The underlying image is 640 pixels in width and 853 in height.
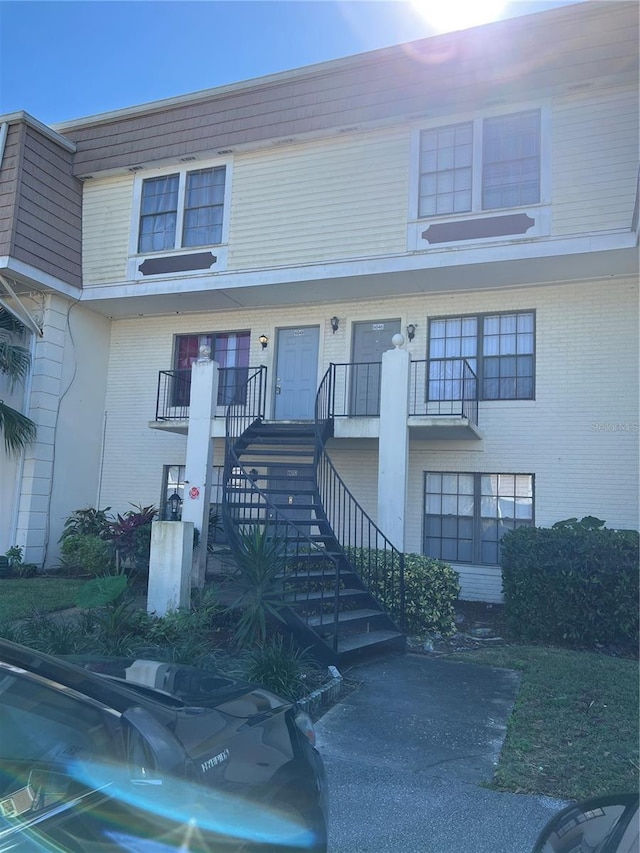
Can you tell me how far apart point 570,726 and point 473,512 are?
6.16 meters

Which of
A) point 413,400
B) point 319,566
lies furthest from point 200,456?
point 413,400

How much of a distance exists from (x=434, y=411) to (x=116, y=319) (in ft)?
24.4

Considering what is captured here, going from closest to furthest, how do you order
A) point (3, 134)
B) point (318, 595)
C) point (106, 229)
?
1. point (318, 595)
2. point (3, 134)
3. point (106, 229)

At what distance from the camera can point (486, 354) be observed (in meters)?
11.7

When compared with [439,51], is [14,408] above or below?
below

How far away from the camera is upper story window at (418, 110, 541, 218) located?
1079 cm

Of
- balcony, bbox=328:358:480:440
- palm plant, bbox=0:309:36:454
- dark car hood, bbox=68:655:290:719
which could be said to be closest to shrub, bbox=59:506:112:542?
palm plant, bbox=0:309:36:454

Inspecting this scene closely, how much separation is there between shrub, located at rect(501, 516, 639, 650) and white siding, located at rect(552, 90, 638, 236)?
190 inches

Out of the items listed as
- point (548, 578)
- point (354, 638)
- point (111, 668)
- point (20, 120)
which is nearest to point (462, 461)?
point (548, 578)

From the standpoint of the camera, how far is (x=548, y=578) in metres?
8.28

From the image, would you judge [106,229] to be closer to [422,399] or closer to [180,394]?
[180,394]

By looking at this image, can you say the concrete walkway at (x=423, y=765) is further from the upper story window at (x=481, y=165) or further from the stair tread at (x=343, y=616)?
the upper story window at (x=481, y=165)

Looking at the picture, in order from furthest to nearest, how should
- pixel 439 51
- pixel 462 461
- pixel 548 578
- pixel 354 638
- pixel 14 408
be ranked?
1. pixel 14 408
2. pixel 462 461
3. pixel 439 51
4. pixel 548 578
5. pixel 354 638

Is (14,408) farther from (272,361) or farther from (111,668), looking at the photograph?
(111,668)
